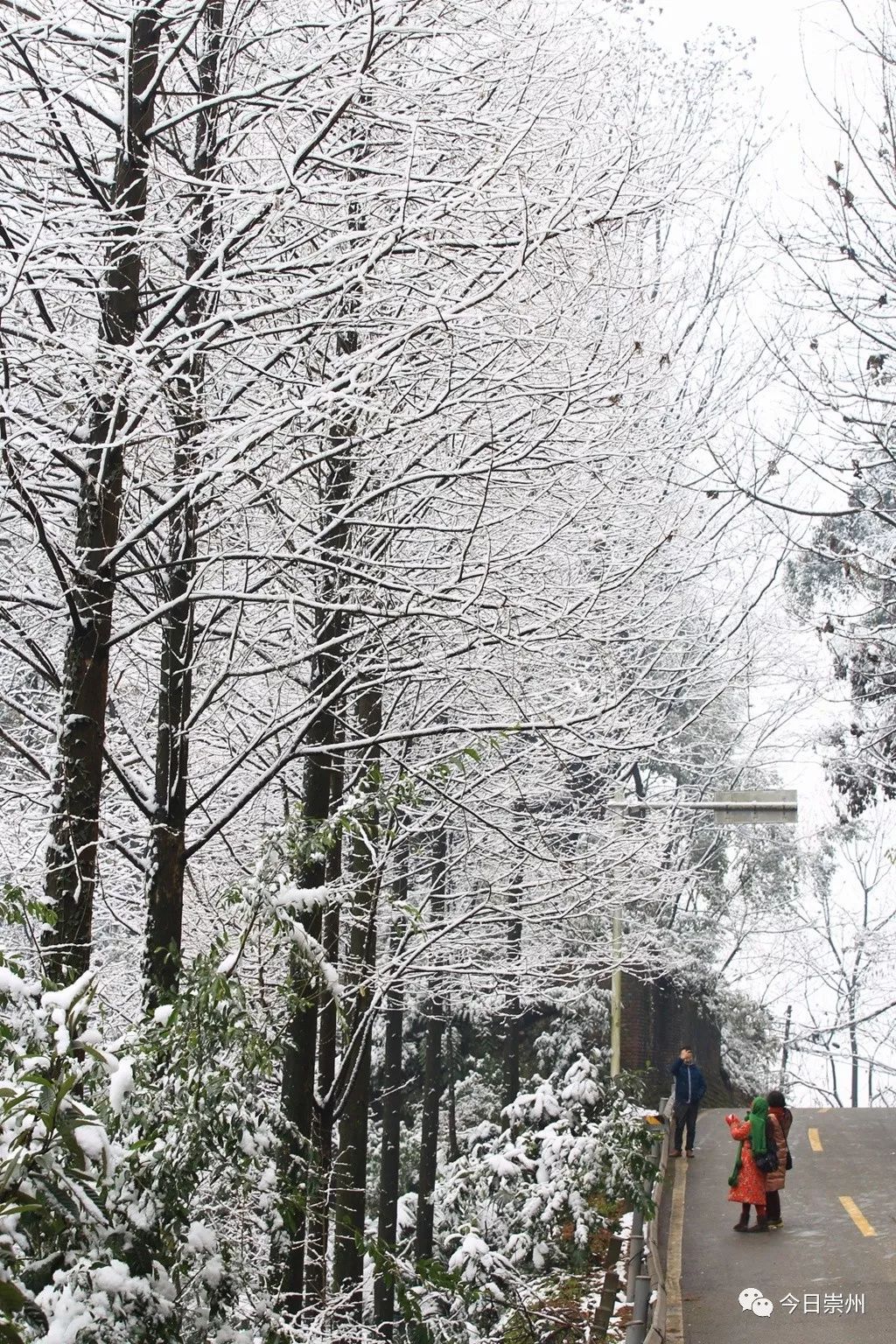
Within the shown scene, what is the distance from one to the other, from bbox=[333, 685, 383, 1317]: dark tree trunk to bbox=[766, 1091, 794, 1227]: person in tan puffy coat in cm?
480

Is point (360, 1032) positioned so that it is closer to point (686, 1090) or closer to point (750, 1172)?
point (750, 1172)

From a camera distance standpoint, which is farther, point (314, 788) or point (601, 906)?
point (601, 906)

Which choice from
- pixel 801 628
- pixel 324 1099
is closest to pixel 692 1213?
pixel 324 1099

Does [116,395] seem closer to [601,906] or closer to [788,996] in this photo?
[601,906]

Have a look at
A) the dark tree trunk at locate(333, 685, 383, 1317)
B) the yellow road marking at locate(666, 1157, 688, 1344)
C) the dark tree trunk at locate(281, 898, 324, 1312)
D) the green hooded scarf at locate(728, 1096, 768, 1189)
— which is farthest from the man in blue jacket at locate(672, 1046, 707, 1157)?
the dark tree trunk at locate(281, 898, 324, 1312)

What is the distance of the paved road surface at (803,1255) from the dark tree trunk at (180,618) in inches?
264

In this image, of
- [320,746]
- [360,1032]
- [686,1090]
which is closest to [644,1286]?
[360,1032]

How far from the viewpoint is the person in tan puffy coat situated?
15047 mm

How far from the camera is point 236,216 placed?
7.20 meters

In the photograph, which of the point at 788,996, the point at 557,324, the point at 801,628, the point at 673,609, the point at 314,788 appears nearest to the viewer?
the point at 557,324

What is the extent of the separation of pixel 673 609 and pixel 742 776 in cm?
990

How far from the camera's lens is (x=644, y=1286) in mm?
8586

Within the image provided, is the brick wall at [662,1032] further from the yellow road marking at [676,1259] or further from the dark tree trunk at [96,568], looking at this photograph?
the dark tree trunk at [96,568]

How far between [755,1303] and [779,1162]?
3162 mm
